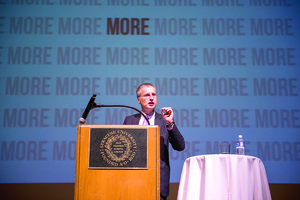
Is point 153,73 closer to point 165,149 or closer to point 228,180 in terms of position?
point 165,149

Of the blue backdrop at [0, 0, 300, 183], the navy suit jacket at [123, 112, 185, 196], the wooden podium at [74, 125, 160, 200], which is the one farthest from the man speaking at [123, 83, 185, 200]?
the blue backdrop at [0, 0, 300, 183]

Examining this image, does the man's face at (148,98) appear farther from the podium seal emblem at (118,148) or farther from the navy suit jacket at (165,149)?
the podium seal emblem at (118,148)

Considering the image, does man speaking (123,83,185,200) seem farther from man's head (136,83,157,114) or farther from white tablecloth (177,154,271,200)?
white tablecloth (177,154,271,200)

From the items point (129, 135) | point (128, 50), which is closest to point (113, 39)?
point (128, 50)

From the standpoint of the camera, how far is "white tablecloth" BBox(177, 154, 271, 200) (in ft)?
6.93

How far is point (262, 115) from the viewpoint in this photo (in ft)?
12.7

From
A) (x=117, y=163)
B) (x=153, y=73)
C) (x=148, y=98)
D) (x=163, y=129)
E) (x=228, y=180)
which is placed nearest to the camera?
(x=117, y=163)

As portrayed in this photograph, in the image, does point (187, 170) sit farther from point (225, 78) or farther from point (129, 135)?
point (225, 78)

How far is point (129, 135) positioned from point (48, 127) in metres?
2.71

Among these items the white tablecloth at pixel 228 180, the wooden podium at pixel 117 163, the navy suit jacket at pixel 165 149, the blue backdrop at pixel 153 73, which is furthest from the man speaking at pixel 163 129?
the blue backdrop at pixel 153 73

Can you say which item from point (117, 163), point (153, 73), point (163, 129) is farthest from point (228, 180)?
point (153, 73)

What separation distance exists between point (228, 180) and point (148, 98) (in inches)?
37.4

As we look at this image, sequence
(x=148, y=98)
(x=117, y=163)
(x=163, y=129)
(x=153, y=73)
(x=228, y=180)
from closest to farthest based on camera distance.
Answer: (x=117, y=163) → (x=228, y=180) → (x=163, y=129) → (x=148, y=98) → (x=153, y=73)

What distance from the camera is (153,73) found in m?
3.99
